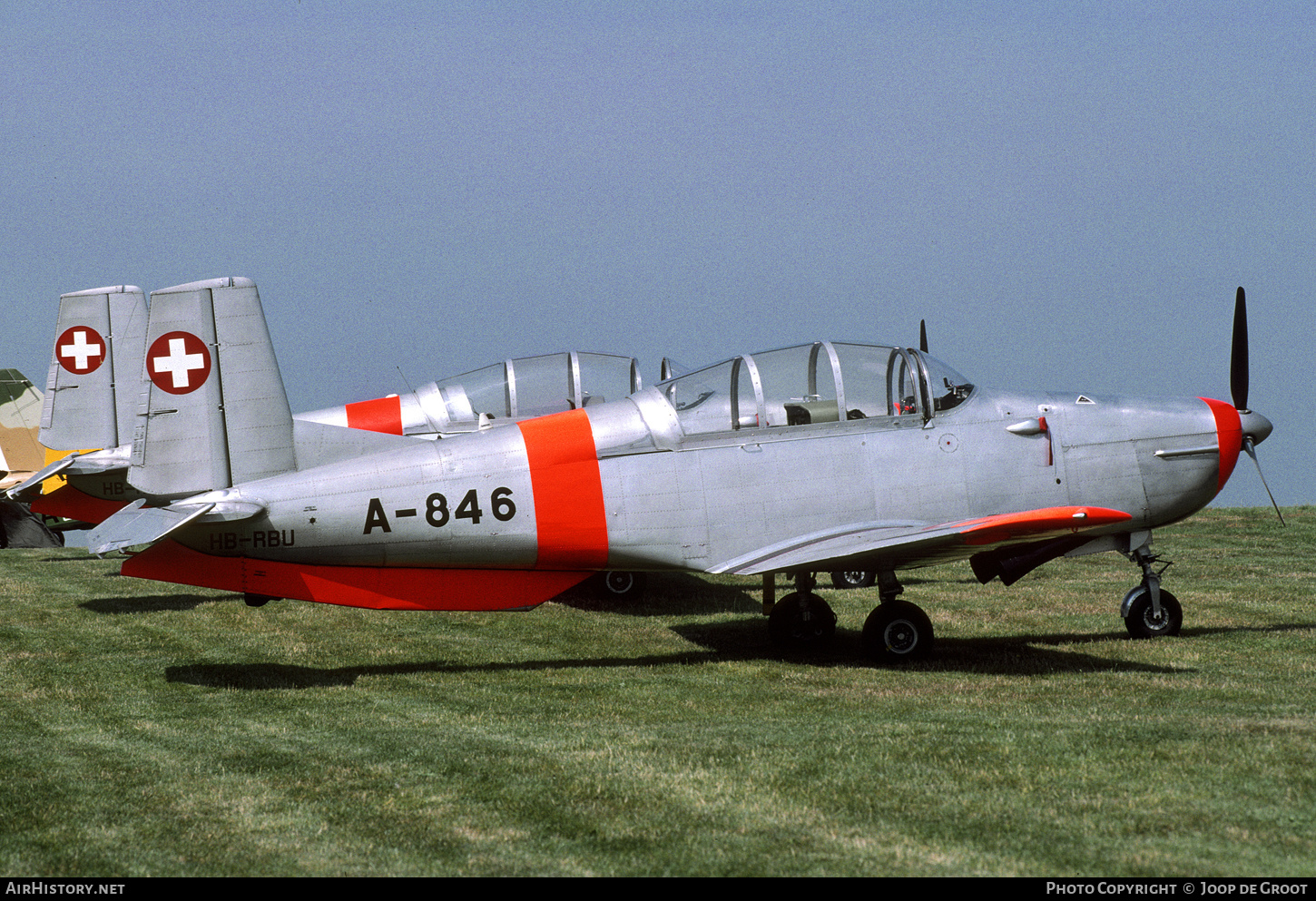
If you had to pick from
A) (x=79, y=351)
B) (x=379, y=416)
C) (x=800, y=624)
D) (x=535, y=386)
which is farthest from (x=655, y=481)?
(x=79, y=351)

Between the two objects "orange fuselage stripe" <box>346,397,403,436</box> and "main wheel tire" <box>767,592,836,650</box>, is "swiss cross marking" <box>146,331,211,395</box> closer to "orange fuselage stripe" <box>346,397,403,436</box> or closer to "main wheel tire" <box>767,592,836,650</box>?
"orange fuselage stripe" <box>346,397,403,436</box>

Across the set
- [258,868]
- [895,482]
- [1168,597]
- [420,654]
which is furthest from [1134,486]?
[258,868]

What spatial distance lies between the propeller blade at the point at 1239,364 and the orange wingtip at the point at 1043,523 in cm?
344

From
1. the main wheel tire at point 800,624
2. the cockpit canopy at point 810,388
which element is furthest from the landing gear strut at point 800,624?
the cockpit canopy at point 810,388

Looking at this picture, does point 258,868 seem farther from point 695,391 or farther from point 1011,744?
point 695,391

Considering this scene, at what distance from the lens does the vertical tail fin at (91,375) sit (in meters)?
16.8

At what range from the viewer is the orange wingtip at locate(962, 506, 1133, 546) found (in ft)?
30.2

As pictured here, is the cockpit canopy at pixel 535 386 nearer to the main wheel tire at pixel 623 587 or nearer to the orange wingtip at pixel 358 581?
the main wheel tire at pixel 623 587

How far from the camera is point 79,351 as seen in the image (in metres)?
16.9

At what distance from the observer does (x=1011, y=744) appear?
277 inches

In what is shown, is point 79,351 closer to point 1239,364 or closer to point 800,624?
point 800,624

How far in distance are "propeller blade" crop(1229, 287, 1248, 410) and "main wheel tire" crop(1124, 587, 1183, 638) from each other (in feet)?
6.96

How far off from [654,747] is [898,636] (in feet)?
12.8

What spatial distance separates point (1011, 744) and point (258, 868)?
4.24 metres
